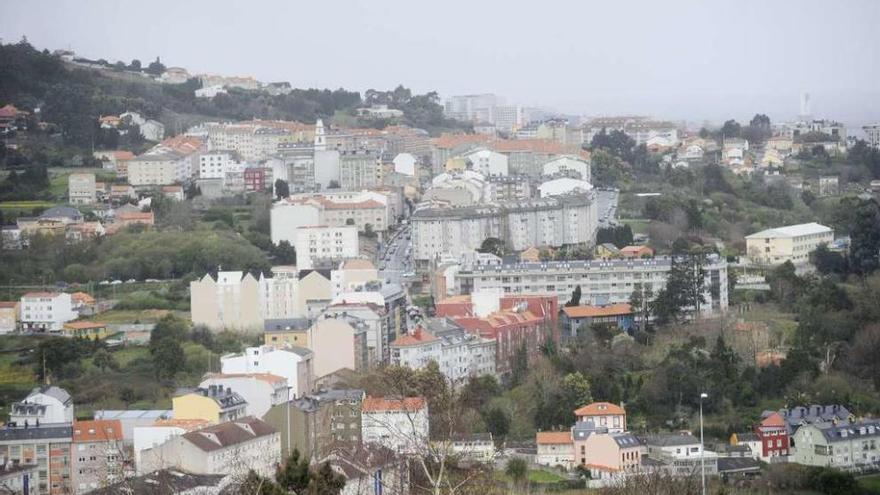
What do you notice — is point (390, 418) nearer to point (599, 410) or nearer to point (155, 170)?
point (599, 410)

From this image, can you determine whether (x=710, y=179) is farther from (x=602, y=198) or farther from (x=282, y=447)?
(x=282, y=447)

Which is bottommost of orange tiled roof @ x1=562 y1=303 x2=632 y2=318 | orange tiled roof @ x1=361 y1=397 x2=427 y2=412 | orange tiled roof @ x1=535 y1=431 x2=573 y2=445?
orange tiled roof @ x1=535 y1=431 x2=573 y2=445

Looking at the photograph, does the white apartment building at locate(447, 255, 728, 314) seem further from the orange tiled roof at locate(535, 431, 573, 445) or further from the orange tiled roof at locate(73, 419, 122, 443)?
the orange tiled roof at locate(73, 419, 122, 443)

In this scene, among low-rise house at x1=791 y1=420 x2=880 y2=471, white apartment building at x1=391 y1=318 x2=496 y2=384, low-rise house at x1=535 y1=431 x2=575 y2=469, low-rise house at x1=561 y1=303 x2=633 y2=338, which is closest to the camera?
low-rise house at x1=535 y1=431 x2=575 y2=469

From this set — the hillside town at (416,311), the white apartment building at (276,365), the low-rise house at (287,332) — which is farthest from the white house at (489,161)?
the white apartment building at (276,365)

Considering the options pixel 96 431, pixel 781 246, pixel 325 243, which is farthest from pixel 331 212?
pixel 96 431

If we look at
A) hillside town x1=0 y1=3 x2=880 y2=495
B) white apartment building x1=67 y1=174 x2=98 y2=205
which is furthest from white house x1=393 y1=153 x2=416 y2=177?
white apartment building x1=67 y1=174 x2=98 y2=205
